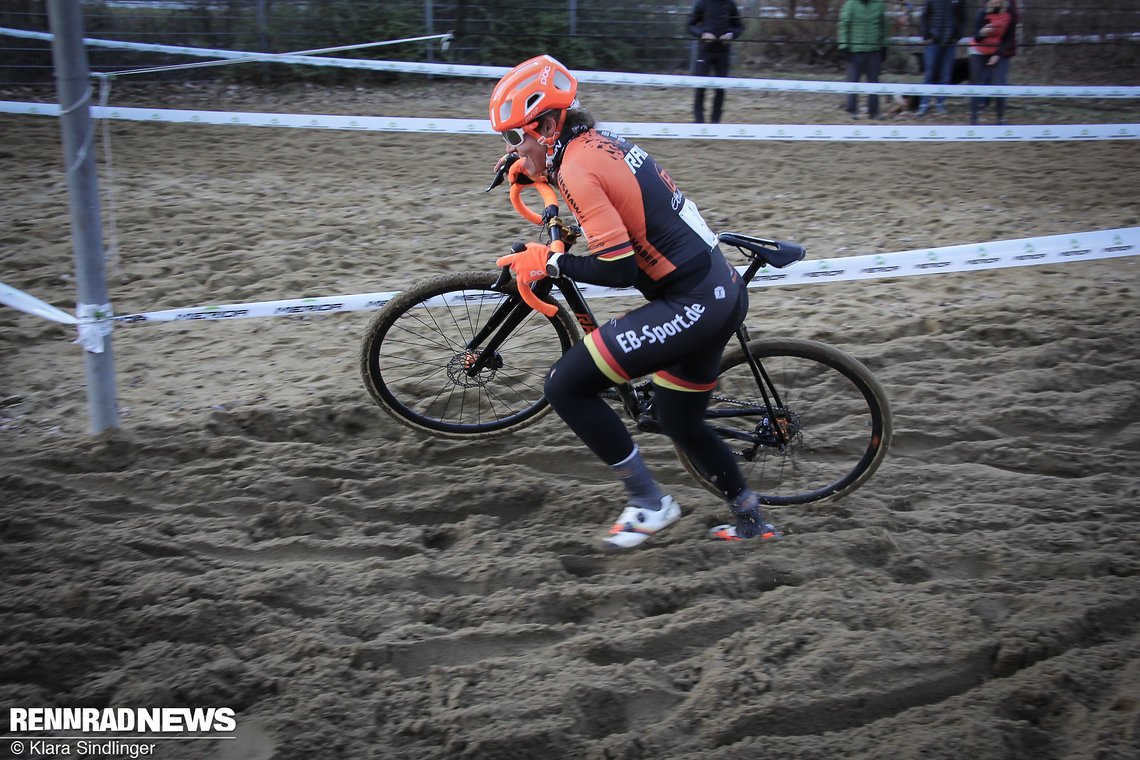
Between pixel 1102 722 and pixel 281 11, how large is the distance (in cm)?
1440

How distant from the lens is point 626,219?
353 cm

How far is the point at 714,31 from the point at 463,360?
29.4 feet

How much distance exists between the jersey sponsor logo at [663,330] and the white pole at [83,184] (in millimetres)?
2687

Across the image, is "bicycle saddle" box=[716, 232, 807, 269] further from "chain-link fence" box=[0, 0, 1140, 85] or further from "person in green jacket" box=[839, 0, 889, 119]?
"chain-link fence" box=[0, 0, 1140, 85]

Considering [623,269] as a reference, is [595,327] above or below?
below

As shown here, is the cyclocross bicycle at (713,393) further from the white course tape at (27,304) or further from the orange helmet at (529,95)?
the white course tape at (27,304)

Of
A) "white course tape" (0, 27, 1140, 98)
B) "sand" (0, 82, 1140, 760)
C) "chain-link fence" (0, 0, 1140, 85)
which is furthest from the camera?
"chain-link fence" (0, 0, 1140, 85)

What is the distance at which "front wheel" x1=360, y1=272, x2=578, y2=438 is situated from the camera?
4.53 m

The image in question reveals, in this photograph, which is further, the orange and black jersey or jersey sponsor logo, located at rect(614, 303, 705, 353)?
jersey sponsor logo, located at rect(614, 303, 705, 353)

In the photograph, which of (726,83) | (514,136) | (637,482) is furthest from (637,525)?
(726,83)

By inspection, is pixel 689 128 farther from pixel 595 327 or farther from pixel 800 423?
pixel 595 327

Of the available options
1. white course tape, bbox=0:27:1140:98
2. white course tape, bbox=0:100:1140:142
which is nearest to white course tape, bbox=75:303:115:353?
white course tape, bbox=0:100:1140:142

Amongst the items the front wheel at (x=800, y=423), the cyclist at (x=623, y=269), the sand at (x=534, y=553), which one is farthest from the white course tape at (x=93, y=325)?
the front wheel at (x=800, y=423)

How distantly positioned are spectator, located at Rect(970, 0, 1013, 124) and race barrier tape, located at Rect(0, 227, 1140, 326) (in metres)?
7.78
